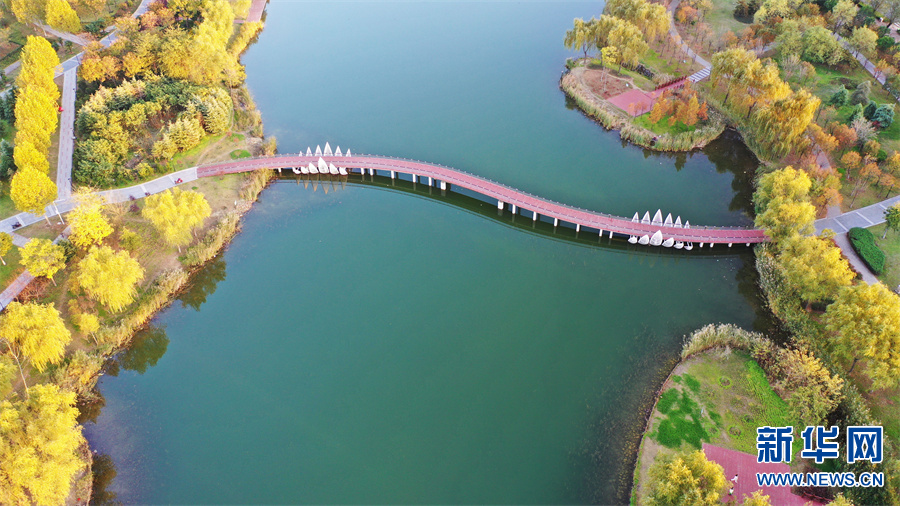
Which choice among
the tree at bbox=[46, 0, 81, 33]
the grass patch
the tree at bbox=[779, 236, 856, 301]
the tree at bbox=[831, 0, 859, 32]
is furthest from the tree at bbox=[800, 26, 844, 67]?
the tree at bbox=[46, 0, 81, 33]

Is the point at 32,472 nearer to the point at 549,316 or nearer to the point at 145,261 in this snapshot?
the point at 145,261

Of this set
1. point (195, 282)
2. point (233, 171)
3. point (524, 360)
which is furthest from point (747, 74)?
point (195, 282)

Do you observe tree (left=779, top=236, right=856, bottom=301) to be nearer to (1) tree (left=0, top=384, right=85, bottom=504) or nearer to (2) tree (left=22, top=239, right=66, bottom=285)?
(1) tree (left=0, top=384, right=85, bottom=504)

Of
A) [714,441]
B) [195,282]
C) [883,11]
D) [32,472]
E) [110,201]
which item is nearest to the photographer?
[32,472]

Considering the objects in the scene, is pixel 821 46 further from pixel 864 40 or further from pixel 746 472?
pixel 746 472

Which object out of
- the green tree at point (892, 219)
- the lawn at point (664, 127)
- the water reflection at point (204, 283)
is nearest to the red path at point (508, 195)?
the green tree at point (892, 219)

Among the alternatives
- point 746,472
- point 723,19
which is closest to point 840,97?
point 723,19
